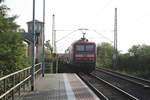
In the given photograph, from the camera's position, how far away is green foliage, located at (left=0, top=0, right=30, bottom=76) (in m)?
14.6

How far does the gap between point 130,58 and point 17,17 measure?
118 ft

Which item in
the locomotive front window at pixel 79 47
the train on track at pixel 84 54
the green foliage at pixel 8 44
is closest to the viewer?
the green foliage at pixel 8 44

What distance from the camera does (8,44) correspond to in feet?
50.2

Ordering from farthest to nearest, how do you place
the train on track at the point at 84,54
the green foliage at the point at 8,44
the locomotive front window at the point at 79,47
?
the locomotive front window at the point at 79,47 < the train on track at the point at 84,54 < the green foliage at the point at 8,44

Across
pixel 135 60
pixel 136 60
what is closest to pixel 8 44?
pixel 136 60

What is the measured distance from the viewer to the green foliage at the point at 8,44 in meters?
14.6

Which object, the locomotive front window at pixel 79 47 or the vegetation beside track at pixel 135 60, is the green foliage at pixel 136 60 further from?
the locomotive front window at pixel 79 47

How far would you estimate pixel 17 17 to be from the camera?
1703 cm

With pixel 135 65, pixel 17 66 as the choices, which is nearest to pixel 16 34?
pixel 17 66

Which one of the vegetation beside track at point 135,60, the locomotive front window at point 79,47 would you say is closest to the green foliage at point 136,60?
the vegetation beside track at point 135,60

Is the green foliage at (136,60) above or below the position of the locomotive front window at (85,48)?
below

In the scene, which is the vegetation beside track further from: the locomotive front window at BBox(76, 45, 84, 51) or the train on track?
the locomotive front window at BBox(76, 45, 84, 51)

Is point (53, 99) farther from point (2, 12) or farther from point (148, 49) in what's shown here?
point (148, 49)

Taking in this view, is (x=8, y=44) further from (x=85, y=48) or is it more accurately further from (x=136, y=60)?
(x=136, y=60)
